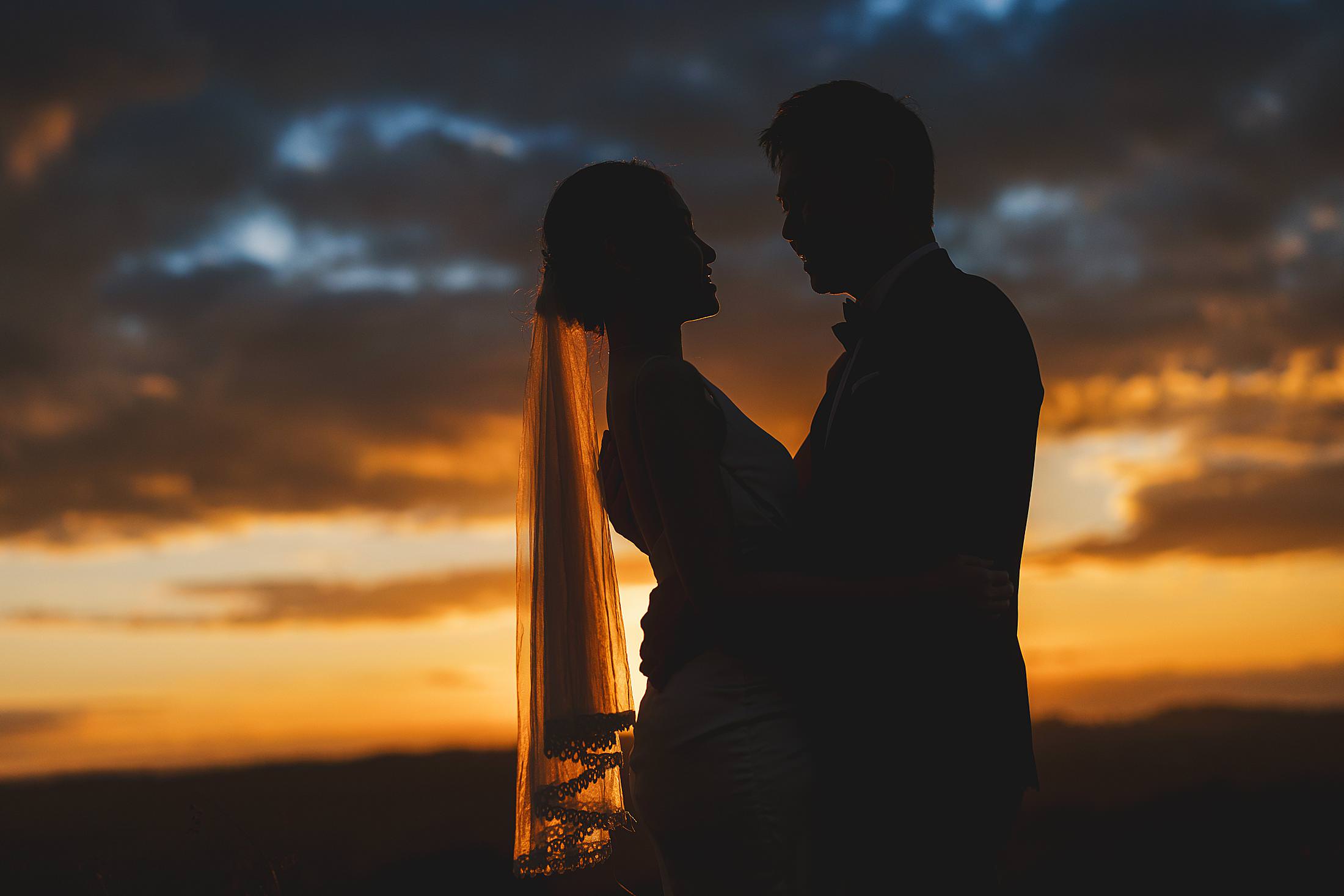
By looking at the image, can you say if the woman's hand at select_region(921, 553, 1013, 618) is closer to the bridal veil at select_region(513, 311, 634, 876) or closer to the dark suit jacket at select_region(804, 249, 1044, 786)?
the dark suit jacket at select_region(804, 249, 1044, 786)

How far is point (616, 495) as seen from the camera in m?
3.45

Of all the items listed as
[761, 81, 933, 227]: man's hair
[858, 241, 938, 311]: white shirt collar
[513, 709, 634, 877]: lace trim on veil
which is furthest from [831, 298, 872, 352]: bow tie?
[513, 709, 634, 877]: lace trim on veil

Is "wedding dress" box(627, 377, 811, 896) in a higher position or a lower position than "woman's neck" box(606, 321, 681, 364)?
lower

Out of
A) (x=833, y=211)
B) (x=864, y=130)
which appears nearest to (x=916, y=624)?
(x=833, y=211)

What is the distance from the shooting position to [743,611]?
2902mm

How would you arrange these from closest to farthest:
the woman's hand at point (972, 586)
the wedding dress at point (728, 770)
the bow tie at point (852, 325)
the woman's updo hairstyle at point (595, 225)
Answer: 1. the woman's hand at point (972, 586)
2. the wedding dress at point (728, 770)
3. the bow tie at point (852, 325)
4. the woman's updo hairstyle at point (595, 225)

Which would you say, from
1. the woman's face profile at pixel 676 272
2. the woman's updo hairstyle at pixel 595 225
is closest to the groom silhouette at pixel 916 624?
the woman's face profile at pixel 676 272

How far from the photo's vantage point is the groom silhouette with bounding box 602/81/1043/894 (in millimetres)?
2752

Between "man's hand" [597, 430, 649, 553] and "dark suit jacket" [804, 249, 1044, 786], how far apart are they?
2.39ft

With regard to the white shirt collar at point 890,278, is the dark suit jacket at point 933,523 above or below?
below

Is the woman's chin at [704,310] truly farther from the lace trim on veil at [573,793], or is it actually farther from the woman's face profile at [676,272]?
the lace trim on veil at [573,793]

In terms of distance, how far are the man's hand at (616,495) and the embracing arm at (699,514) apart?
388mm

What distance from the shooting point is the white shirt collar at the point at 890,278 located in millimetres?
3273

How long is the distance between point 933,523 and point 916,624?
0.94 ft
